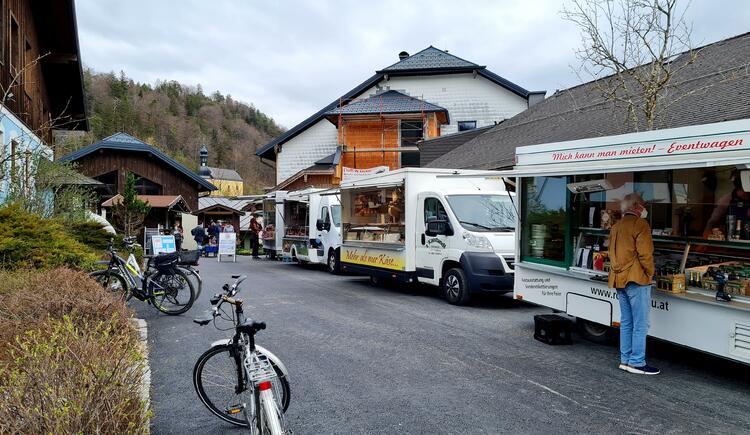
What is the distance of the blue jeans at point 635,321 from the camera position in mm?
6285

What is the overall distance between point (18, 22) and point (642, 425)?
17.9 meters

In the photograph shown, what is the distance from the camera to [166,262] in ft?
30.8

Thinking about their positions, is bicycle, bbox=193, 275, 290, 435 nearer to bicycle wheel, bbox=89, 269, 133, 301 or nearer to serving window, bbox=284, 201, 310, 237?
bicycle wheel, bbox=89, 269, 133, 301

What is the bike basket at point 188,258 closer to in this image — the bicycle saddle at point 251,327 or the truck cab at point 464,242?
the truck cab at point 464,242

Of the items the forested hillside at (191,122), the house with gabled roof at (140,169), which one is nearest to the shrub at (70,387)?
the house with gabled roof at (140,169)

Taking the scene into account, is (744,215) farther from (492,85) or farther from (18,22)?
(492,85)

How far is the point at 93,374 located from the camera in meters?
3.62

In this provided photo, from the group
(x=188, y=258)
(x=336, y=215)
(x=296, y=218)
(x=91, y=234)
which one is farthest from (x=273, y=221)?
(x=188, y=258)

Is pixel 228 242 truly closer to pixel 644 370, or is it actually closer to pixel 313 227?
pixel 313 227

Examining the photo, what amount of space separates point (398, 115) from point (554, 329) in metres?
24.1

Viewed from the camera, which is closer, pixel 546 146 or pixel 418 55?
pixel 546 146

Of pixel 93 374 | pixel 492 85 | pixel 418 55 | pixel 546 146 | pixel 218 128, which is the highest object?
pixel 218 128

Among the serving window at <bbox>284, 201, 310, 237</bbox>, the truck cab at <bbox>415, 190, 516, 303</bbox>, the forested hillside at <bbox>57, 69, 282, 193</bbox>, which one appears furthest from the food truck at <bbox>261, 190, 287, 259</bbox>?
the forested hillside at <bbox>57, 69, 282, 193</bbox>

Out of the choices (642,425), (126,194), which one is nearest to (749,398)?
(642,425)
